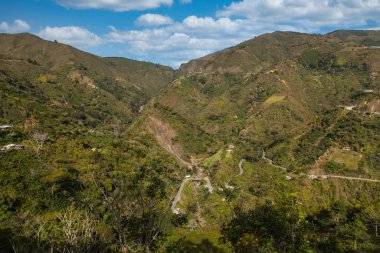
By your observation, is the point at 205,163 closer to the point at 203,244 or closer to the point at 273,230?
the point at 203,244

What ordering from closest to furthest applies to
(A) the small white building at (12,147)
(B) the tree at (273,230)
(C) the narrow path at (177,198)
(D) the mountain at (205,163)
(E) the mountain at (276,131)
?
(B) the tree at (273,230), (D) the mountain at (205,163), (A) the small white building at (12,147), (E) the mountain at (276,131), (C) the narrow path at (177,198)

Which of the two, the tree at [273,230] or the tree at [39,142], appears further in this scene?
the tree at [39,142]

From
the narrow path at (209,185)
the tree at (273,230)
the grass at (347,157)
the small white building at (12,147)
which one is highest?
the tree at (273,230)

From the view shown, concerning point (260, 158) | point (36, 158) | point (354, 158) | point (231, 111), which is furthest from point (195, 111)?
point (36, 158)

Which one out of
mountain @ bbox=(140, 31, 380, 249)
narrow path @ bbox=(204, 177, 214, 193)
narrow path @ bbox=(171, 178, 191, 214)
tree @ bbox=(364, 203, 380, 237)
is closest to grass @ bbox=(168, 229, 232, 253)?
mountain @ bbox=(140, 31, 380, 249)

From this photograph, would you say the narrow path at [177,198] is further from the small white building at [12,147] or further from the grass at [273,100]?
the grass at [273,100]

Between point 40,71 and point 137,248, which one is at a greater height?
point 40,71

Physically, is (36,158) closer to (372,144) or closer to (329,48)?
(372,144)

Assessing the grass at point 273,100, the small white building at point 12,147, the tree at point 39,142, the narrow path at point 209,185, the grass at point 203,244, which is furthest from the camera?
the grass at point 273,100

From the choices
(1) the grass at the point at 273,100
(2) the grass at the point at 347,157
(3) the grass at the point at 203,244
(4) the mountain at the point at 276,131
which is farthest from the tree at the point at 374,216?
(1) the grass at the point at 273,100
